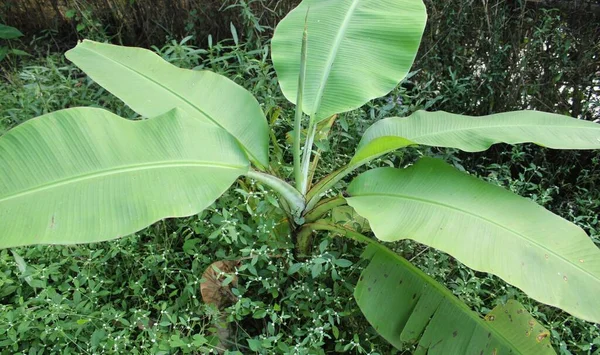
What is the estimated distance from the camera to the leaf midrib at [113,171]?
1147 mm

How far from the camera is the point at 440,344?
54.6 inches

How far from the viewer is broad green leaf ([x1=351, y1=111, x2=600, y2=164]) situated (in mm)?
1452

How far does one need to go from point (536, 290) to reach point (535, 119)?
2.07ft

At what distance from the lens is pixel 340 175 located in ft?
5.23

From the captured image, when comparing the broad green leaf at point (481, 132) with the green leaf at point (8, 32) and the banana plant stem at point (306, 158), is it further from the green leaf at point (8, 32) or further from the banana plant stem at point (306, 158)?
the green leaf at point (8, 32)

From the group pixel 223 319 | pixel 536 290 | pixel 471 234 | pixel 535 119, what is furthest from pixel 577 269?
pixel 223 319

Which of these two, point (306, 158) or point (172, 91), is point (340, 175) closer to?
point (306, 158)

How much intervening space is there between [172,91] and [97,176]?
1.75 ft

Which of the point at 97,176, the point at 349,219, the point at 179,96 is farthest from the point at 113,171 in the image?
the point at 349,219

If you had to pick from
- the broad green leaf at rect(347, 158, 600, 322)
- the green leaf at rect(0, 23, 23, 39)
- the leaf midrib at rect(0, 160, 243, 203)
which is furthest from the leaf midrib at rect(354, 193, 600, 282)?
the green leaf at rect(0, 23, 23, 39)

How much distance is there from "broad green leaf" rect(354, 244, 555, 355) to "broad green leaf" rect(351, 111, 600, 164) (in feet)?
1.10

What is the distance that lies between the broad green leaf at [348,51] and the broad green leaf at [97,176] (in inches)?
17.2

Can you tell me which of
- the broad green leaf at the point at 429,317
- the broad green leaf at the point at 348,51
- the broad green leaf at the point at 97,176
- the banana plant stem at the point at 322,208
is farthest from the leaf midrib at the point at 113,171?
the broad green leaf at the point at 429,317

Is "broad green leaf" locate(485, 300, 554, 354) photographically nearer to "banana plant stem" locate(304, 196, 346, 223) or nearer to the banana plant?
the banana plant
